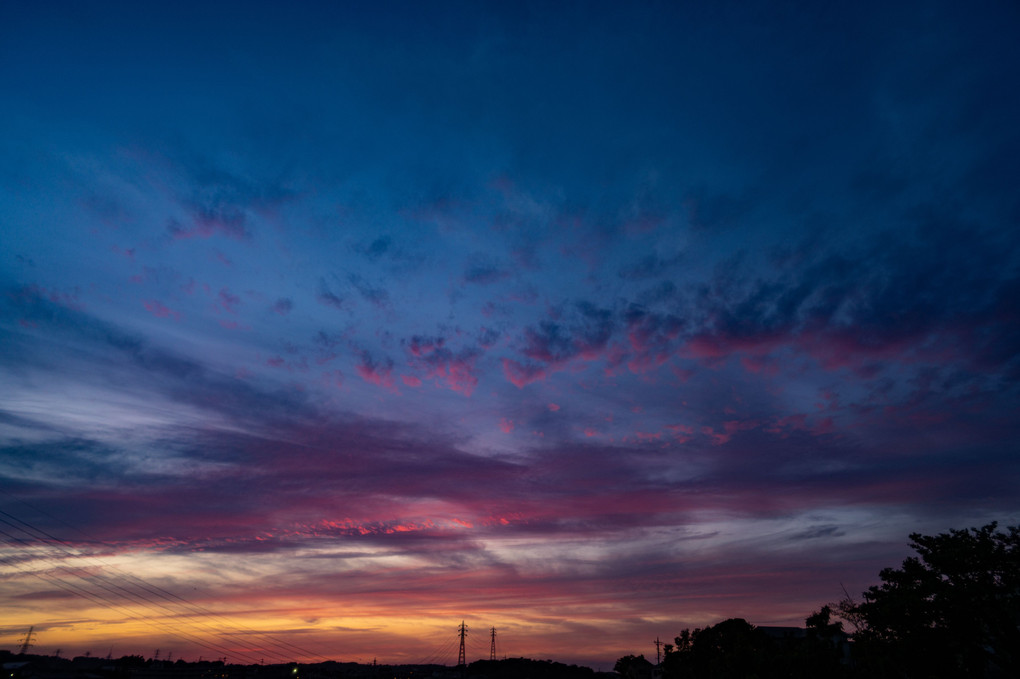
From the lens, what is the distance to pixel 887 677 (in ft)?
86.2

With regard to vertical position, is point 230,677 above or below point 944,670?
below

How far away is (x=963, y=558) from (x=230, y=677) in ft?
513

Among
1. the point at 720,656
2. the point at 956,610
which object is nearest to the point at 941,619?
the point at 956,610

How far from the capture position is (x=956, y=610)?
3875cm

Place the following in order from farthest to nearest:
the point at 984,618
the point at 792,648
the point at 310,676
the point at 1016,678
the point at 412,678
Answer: the point at 412,678
the point at 310,676
the point at 984,618
the point at 1016,678
the point at 792,648

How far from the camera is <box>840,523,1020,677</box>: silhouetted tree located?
118 feet

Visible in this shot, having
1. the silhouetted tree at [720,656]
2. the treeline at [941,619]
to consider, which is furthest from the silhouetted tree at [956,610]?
the silhouetted tree at [720,656]

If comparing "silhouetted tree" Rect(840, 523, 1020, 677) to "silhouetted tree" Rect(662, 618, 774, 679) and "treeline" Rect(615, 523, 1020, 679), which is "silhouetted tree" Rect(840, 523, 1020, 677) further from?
"silhouetted tree" Rect(662, 618, 774, 679)

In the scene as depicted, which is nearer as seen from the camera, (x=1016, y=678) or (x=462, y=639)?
(x=1016, y=678)

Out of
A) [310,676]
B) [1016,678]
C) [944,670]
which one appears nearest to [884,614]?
[944,670]

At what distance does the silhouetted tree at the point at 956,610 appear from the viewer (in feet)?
118

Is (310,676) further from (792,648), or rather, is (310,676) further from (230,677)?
(792,648)

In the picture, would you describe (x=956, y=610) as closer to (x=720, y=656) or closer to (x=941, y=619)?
(x=941, y=619)

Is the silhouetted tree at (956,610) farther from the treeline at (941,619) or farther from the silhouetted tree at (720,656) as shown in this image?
the silhouetted tree at (720,656)
